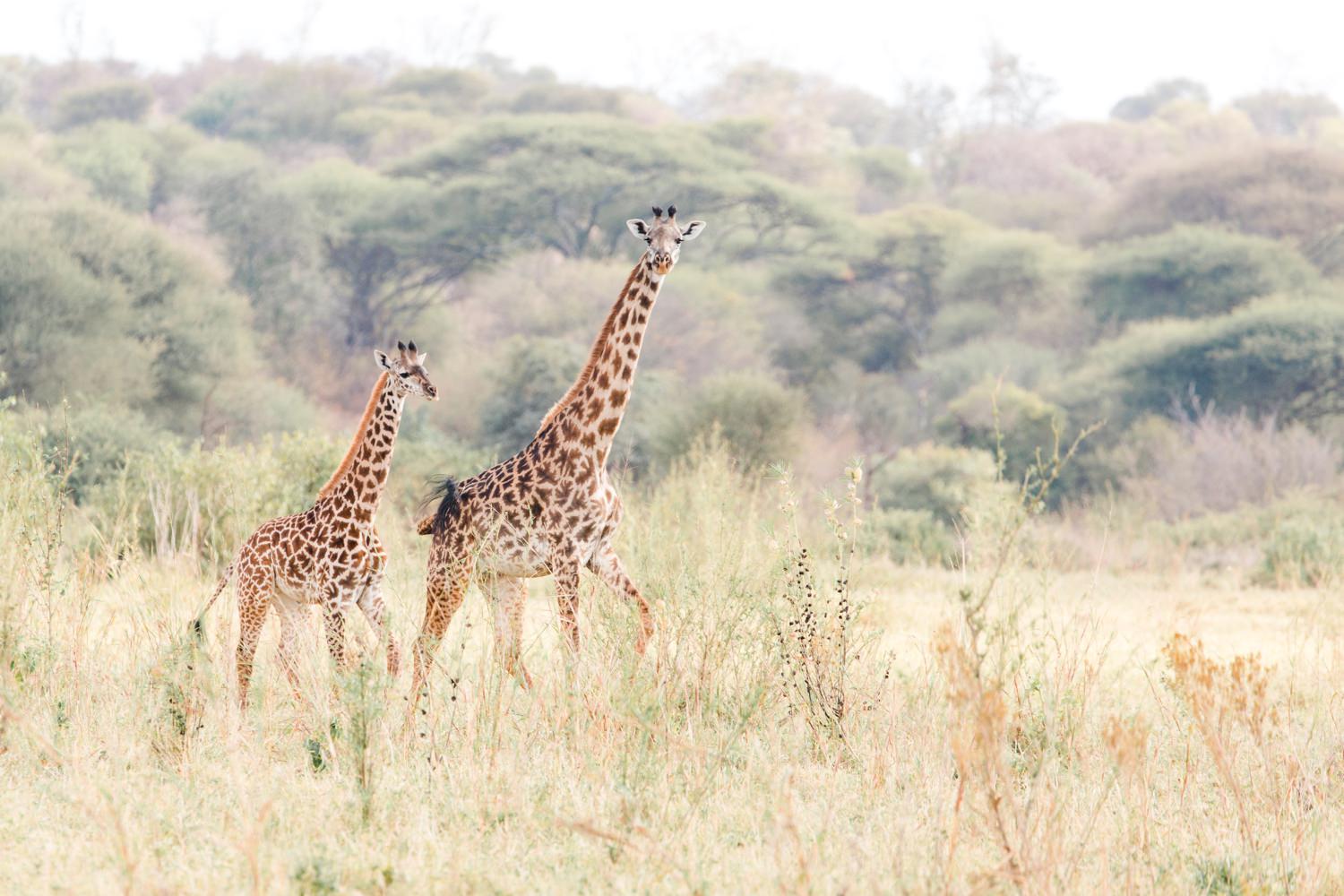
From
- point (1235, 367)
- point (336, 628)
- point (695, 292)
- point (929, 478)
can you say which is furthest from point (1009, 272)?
point (336, 628)

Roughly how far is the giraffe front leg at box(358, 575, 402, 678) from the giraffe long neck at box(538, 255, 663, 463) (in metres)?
0.69

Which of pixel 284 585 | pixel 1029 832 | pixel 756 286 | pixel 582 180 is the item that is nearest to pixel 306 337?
pixel 582 180

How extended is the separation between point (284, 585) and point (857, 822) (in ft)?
5.91

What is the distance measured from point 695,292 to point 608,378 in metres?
20.3

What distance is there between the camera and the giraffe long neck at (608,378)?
496 cm

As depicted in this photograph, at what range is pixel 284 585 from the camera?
4699 mm

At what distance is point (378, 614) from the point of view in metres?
4.65

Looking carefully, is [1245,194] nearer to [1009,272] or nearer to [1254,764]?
[1009,272]

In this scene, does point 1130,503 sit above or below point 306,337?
below

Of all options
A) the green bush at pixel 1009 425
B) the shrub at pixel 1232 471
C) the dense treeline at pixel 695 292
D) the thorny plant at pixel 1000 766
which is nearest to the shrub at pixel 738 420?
the dense treeline at pixel 695 292

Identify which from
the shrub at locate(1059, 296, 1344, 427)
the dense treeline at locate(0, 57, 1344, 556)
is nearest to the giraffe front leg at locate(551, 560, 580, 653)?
the dense treeline at locate(0, 57, 1344, 556)

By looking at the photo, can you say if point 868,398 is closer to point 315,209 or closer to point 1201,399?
point 1201,399

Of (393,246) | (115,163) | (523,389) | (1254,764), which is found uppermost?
(115,163)

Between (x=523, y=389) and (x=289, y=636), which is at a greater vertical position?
(x=523, y=389)
